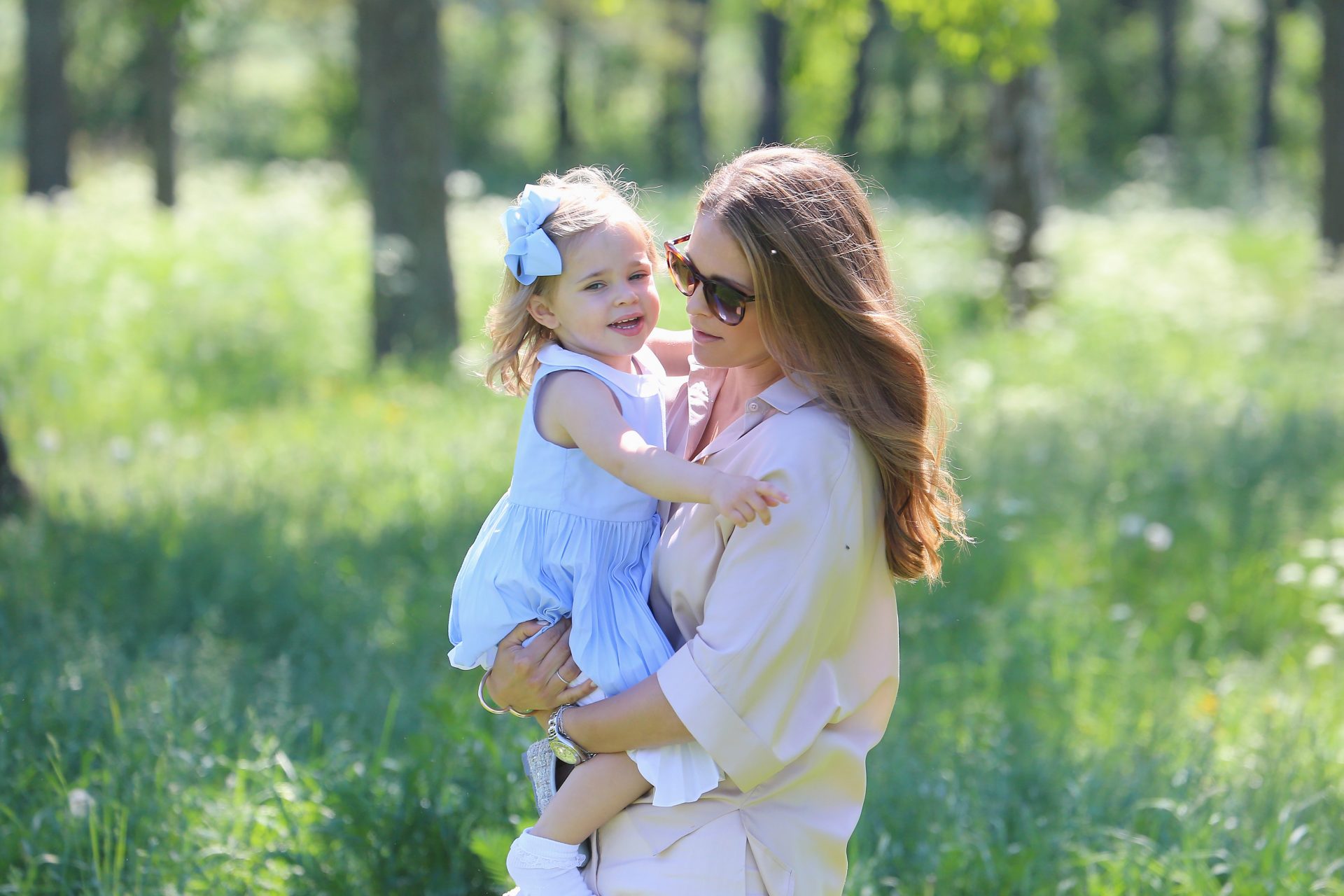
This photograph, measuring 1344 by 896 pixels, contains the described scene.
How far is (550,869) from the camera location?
89.6 inches

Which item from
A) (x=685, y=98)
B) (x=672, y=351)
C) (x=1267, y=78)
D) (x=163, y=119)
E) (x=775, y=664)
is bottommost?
(x=775, y=664)

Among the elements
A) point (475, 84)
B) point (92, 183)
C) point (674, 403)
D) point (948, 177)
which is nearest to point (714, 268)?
point (674, 403)

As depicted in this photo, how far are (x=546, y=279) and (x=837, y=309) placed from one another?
62 cm

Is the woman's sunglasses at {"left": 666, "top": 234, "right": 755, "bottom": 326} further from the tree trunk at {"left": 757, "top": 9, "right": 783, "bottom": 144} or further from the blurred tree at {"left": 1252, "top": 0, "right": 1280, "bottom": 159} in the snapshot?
the blurred tree at {"left": 1252, "top": 0, "right": 1280, "bottom": 159}

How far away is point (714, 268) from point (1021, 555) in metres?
3.78

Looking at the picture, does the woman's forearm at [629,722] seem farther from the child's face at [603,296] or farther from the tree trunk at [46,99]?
the tree trunk at [46,99]

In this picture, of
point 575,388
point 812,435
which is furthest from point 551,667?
point 812,435

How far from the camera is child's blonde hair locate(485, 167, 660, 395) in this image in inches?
97.2

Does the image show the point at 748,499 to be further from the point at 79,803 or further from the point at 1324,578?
the point at 1324,578

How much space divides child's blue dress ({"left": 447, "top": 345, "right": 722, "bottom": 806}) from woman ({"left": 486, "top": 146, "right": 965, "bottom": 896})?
0.24 ft

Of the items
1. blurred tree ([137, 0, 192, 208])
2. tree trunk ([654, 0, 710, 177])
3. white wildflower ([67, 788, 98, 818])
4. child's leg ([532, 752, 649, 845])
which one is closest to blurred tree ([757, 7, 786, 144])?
tree trunk ([654, 0, 710, 177])

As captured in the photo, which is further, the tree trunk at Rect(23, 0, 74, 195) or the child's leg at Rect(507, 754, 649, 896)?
the tree trunk at Rect(23, 0, 74, 195)

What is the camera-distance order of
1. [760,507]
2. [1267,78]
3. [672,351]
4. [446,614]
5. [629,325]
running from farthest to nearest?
[1267,78]
[446,614]
[672,351]
[629,325]
[760,507]

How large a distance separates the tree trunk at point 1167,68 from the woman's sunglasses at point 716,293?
32475mm
